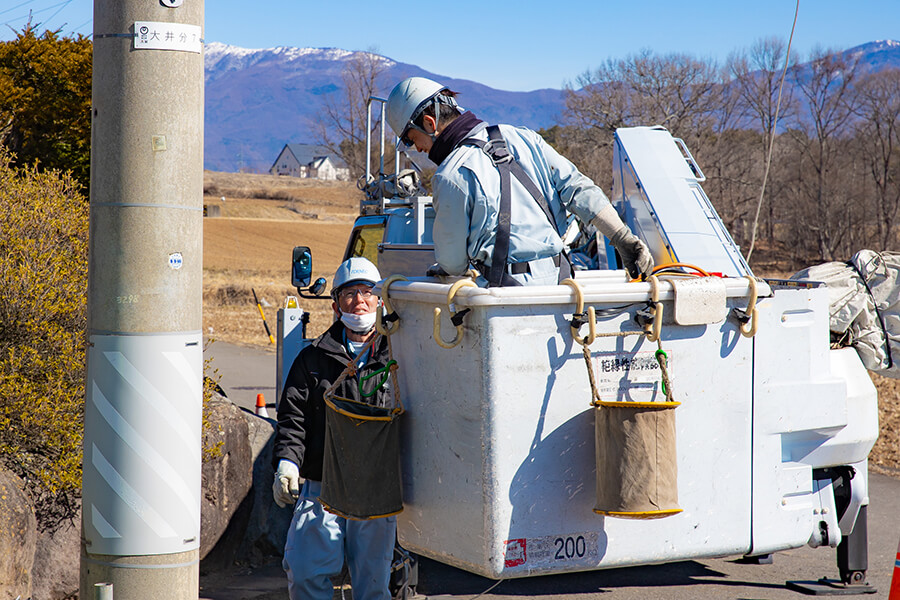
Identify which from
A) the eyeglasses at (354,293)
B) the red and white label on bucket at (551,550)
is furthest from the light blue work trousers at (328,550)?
the red and white label on bucket at (551,550)

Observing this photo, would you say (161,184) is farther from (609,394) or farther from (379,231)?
(379,231)

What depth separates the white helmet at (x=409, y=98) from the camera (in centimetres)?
359

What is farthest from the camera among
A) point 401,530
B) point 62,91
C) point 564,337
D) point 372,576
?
point 62,91

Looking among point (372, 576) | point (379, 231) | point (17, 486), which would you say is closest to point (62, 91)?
point (379, 231)

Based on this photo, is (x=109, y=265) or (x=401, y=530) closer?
(x=109, y=265)

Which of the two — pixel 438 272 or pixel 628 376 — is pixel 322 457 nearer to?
pixel 438 272

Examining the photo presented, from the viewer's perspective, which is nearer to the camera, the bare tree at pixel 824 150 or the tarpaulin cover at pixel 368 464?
the tarpaulin cover at pixel 368 464

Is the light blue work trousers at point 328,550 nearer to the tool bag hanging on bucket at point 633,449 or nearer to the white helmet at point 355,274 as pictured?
the white helmet at point 355,274

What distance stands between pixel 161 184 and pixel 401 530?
1346mm

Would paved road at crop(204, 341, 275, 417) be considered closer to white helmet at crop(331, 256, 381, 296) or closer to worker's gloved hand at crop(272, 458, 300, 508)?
white helmet at crop(331, 256, 381, 296)

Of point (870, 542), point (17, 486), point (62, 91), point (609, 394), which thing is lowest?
point (870, 542)

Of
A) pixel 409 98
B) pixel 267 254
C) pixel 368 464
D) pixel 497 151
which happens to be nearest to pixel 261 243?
pixel 267 254

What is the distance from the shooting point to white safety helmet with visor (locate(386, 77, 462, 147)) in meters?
3.59

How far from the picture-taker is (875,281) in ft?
18.5
